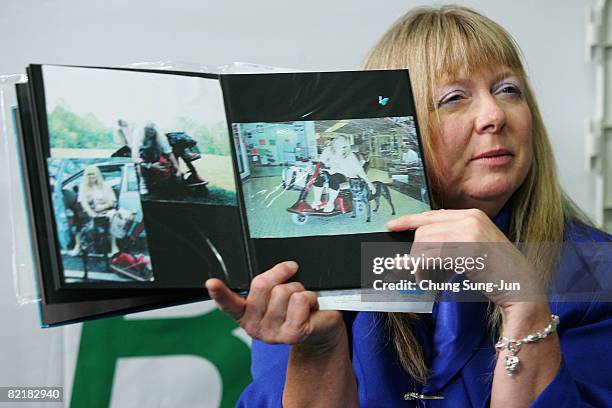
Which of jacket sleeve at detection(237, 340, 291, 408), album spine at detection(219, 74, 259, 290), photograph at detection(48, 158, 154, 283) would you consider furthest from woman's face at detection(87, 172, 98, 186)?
jacket sleeve at detection(237, 340, 291, 408)

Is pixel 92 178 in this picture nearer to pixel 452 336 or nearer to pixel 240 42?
pixel 452 336

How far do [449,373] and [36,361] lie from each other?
889mm

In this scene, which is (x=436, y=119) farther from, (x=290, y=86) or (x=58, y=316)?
(x=58, y=316)

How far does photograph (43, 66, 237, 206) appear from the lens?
2.75 feet

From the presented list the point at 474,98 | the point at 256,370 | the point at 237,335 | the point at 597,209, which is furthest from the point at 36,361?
the point at 597,209

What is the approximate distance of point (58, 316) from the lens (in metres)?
0.86

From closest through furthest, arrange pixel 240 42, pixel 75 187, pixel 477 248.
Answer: pixel 75 187
pixel 477 248
pixel 240 42

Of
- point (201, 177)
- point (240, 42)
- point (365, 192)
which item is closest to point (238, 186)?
point (201, 177)

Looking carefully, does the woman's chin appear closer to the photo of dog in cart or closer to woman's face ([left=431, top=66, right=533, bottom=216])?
woman's face ([left=431, top=66, right=533, bottom=216])

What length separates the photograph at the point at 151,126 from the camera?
0.84 m

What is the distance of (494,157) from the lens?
44.4 inches

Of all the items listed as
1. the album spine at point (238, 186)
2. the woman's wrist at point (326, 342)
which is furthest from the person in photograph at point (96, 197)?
the woman's wrist at point (326, 342)

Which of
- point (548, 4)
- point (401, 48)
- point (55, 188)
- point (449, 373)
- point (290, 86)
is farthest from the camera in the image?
point (548, 4)

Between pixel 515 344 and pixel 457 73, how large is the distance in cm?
41
